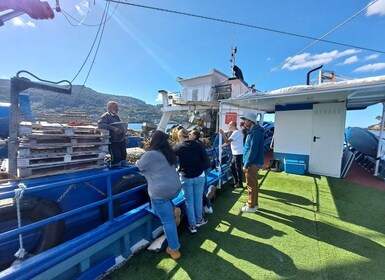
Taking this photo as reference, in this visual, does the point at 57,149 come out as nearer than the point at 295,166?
Yes

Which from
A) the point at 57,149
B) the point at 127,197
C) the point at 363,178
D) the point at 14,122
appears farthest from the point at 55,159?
the point at 363,178

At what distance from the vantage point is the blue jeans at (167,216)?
7.94 ft

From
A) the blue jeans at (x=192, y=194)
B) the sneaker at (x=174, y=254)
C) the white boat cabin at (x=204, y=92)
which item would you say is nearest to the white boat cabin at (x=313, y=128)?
the blue jeans at (x=192, y=194)

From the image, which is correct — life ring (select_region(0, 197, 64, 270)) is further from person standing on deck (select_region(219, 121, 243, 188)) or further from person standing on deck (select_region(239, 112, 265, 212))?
person standing on deck (select_region(219, 121, 243, 188))

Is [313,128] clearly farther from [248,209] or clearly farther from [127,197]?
[127,197]

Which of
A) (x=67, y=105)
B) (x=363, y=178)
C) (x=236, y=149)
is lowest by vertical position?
(x=363, y=178)

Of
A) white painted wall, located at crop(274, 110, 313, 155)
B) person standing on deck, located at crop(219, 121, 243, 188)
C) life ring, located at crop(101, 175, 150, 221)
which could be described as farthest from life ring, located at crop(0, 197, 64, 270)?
white painted wall, located at crop(274, 110, 313, 155)

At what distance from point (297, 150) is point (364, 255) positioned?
460 centimetres

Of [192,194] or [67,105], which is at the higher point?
[67,105]

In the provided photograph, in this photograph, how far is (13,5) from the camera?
3.25m

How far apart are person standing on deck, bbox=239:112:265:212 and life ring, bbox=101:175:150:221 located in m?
2.04

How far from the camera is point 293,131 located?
6844 millimetres

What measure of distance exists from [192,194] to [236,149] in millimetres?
2308

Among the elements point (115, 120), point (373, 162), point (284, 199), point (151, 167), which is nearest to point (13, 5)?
point (115, 120)
